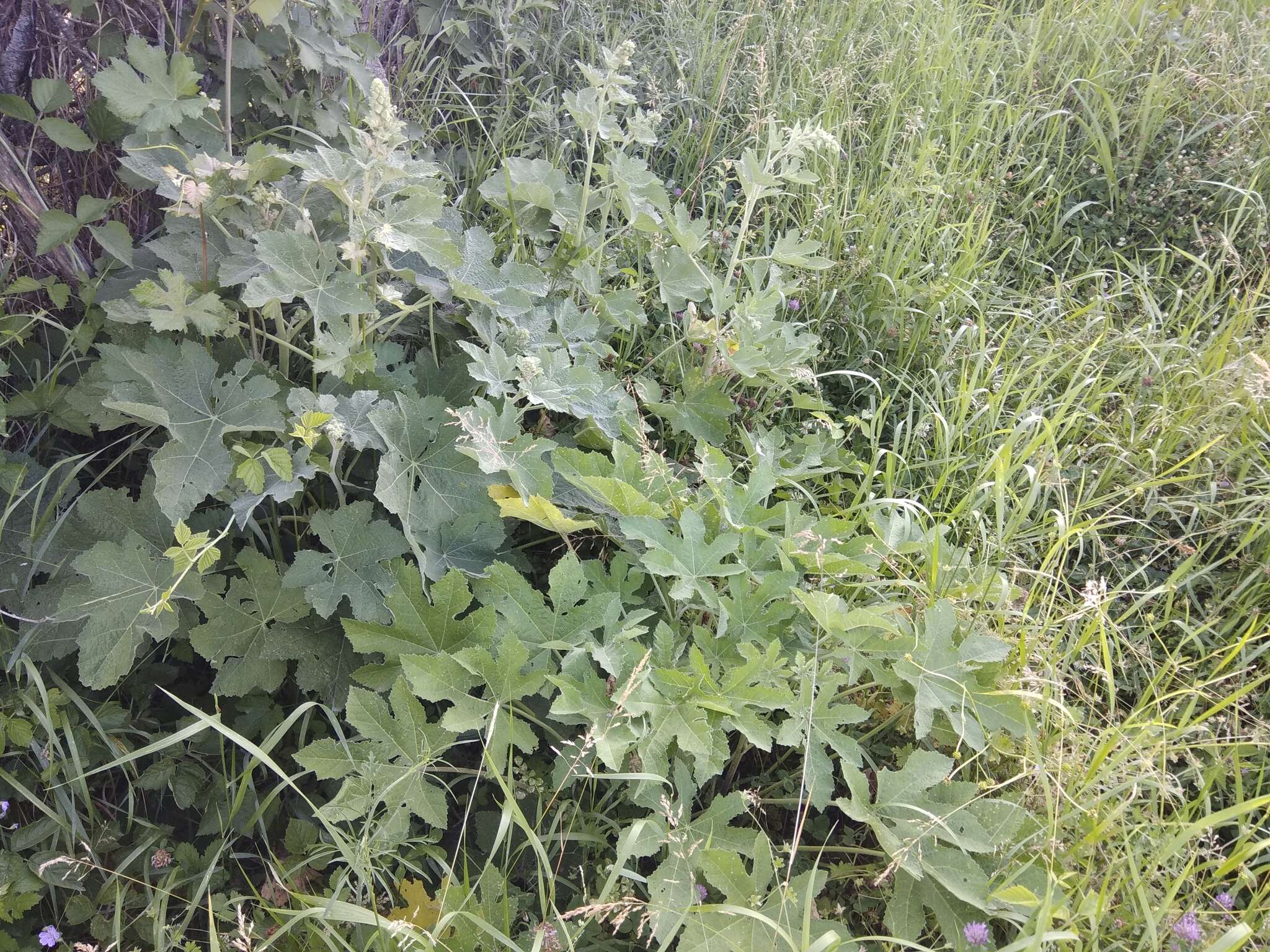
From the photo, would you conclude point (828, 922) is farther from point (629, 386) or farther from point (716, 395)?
point (629, 386)

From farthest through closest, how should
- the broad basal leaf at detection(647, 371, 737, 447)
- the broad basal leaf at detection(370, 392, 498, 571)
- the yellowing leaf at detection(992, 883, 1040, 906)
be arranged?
the broad basal leaf at detection(647, 371, 737, 447) → the broad basal leaf at detection(370, 392, 498, 571) → the yellowing leaf at detection(992, 883, 1040, 906)

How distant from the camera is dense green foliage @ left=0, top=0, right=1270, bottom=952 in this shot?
1.45 metres

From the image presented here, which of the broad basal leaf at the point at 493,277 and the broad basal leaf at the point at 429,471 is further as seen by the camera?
the broad basal leaf at the point at 493,277

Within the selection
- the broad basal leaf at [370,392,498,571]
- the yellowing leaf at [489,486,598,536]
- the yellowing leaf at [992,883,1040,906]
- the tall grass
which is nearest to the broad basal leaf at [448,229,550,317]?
the broad basal leaf at [370,392,498,571]

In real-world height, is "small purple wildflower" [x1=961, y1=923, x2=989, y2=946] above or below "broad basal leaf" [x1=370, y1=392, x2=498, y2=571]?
below

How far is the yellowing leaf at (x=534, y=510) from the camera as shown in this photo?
5.19 feet

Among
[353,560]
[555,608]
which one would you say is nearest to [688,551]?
Answer: [555,608]

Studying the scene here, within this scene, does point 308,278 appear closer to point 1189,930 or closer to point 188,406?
point 188,406

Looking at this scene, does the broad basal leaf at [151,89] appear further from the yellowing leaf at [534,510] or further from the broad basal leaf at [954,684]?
the broad basal leaf at [954,684]

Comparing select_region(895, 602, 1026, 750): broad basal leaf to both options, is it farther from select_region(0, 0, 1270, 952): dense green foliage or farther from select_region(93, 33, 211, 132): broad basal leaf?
select_region(93, 33, 211, 132): broad basal leaf

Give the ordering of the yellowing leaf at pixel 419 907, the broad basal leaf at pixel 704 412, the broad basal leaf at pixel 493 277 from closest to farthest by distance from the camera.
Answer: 1. the yellowing leaf at pixel 419 907
2. the broad basal leaf at pixel 493 277
3. the broad basal leaf at pixel 704 412

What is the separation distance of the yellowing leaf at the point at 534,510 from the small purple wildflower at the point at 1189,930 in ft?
4.11

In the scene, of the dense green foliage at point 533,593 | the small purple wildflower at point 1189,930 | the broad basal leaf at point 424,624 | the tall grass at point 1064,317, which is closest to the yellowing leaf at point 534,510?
the dense green foliage at point 533,593

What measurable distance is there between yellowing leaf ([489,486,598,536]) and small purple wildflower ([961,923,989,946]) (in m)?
0.96
